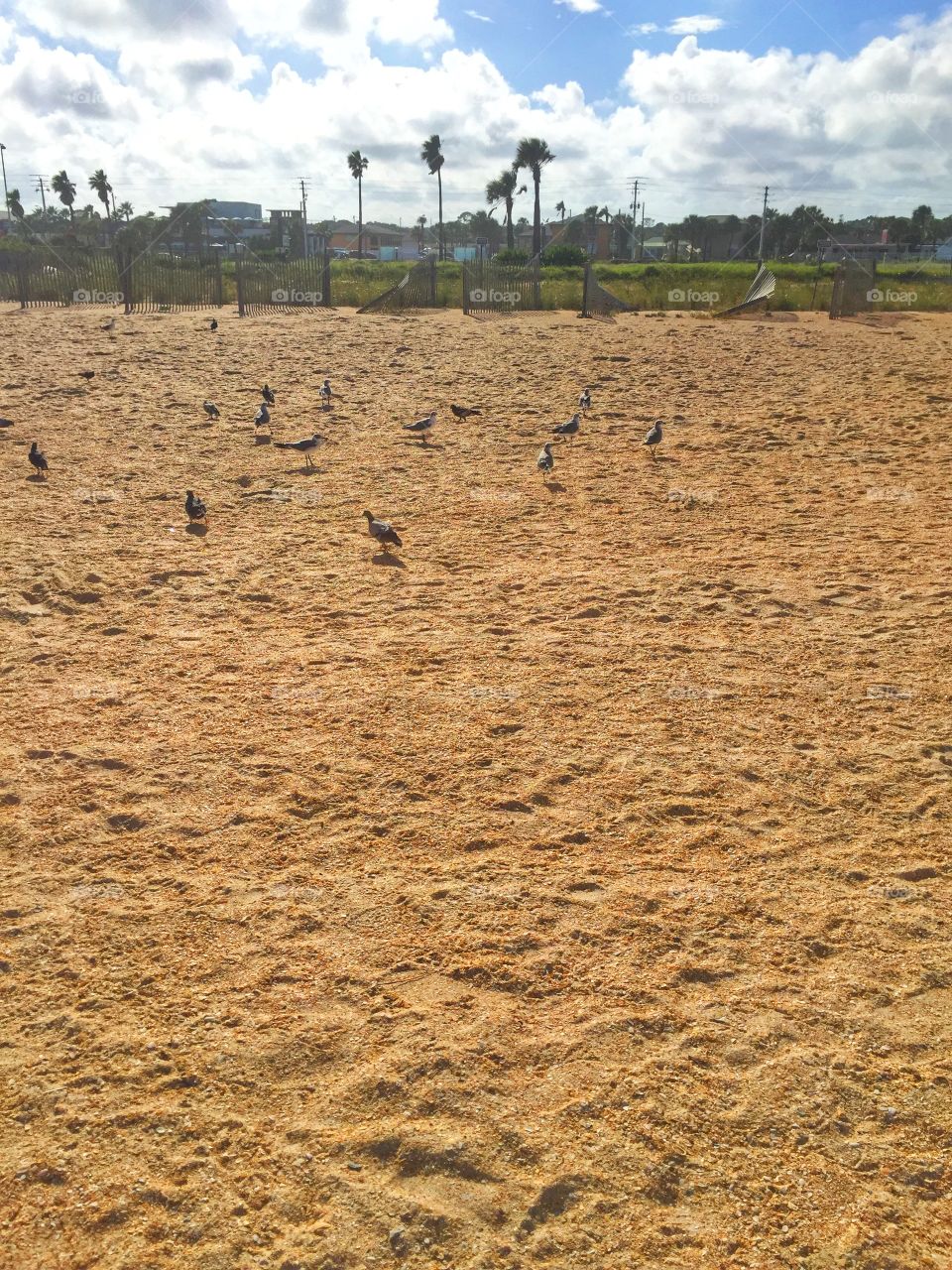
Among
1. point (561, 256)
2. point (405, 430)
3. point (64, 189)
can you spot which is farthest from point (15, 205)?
point (405, 430)

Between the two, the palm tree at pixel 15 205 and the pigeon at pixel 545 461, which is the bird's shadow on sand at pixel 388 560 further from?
the palm tree at pixel 15 205

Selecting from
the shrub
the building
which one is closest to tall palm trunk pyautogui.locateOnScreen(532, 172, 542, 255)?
the shrub

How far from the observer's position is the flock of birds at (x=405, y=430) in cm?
868

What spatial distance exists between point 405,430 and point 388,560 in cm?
467

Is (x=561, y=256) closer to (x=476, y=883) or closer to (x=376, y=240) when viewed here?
(x=476, y=883)

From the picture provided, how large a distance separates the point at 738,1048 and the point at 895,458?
9544mm

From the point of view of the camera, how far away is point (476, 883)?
166 inches

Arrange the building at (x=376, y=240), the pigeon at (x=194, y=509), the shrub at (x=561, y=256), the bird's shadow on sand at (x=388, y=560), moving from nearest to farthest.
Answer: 1. the bird's shadow on sand at (x=388, y=560)
2. the pigeon at (x=194, y=509)
3. the shrub at (x=561, y=256)
4. the building at (x=376, y=240)

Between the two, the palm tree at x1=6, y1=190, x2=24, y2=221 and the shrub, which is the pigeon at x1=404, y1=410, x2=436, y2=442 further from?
the palm tree at x1=6, y1=190, x2=24, y2=221

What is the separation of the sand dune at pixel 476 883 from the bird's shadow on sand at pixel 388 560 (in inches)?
3.5

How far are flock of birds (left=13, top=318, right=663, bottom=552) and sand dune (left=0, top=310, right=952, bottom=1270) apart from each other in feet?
1.14

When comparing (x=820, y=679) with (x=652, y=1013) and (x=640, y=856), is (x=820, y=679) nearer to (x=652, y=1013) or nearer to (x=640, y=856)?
(x=640, y=856)

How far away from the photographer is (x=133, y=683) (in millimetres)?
6047

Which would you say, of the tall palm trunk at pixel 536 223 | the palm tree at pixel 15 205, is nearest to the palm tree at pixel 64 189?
the palm tree at pixel 15 205
